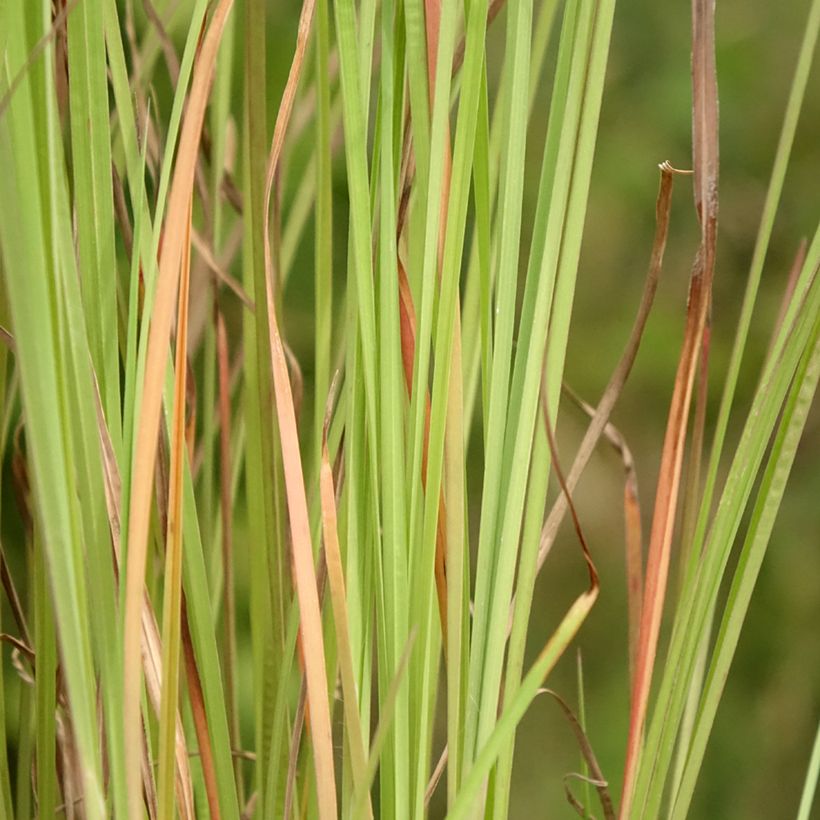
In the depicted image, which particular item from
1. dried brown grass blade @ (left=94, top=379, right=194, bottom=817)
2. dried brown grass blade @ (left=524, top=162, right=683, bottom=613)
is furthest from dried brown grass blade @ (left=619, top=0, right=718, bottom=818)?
dried brown grass blade @ (left=94, top=379, right=194, bottom=817)

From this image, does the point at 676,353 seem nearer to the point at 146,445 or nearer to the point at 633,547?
the point at 633,547

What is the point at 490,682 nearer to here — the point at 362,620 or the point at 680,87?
the point at 362,620

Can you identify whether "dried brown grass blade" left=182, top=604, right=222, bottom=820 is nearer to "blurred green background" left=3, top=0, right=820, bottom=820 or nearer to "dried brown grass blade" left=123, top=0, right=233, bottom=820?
"dried brown grass blade" left=123, top=0, right=233, bottom=820

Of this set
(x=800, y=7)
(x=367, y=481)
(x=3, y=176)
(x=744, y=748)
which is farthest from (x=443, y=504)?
(x=800, y=7)

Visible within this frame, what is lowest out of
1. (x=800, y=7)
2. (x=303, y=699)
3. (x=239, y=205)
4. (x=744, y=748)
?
(x=744, y=748)

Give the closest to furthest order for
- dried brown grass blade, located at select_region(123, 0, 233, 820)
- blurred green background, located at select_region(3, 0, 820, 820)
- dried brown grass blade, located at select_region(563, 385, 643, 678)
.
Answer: dried brown grass blade, located at select_region(123, 0, 233, 820), dried brown grass blade, located at select_region(563, 385, 643, 678), blurred green background, located at select_region(3, 0, 820, 820)

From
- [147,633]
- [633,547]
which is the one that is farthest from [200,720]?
[633,547]
